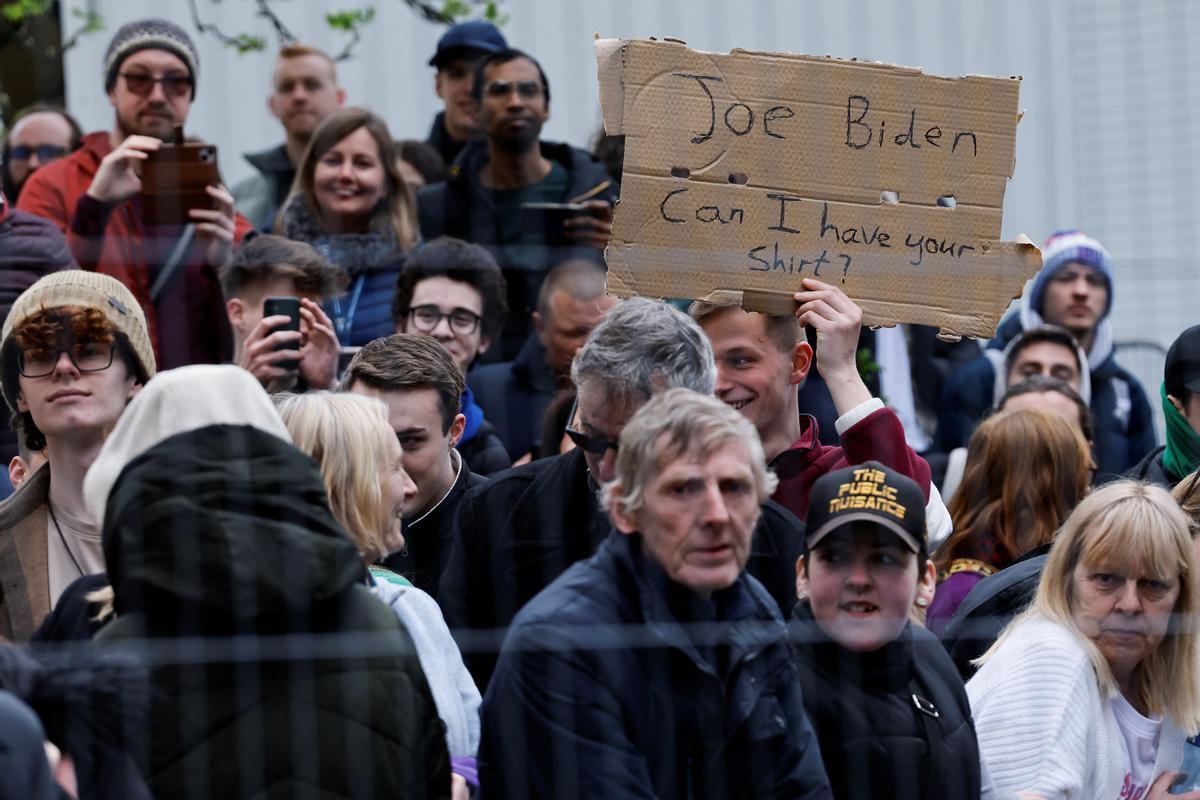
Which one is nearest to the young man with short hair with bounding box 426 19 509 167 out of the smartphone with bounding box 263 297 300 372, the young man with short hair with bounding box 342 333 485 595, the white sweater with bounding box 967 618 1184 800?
the smartphone with bounding box 263 297 300 372

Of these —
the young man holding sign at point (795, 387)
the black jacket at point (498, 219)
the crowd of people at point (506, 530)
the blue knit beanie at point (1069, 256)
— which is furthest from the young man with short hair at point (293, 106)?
the young man holding sign at point (795, 387)

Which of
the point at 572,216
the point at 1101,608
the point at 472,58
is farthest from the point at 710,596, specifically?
the point at 472,58

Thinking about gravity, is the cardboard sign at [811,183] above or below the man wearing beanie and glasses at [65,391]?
above

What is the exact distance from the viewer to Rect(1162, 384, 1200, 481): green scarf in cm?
515

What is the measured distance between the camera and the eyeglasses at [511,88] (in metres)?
6.56

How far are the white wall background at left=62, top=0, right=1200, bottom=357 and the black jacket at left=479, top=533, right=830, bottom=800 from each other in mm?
2122

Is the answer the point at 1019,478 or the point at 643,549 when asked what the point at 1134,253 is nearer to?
the point at 1019,478

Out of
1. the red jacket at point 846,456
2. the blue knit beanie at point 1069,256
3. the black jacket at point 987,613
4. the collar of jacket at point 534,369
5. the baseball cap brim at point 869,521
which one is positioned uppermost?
the blue knit beanie at point 1069,256

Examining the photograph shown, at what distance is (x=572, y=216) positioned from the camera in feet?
20.2

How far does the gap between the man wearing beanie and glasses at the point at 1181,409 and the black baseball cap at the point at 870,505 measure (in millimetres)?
1609

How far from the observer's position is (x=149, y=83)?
20.4 feet

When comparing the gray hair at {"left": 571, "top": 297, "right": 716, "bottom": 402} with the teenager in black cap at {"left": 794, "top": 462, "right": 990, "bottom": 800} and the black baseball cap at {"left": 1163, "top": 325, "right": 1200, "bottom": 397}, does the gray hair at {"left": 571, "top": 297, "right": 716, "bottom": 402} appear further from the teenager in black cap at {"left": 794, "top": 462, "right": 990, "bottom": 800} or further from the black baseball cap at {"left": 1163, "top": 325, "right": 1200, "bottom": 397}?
the black baseball cap at {"left": 1163, "top": 325, "right": 1200, "bottom": 397}

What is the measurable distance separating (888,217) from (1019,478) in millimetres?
1029

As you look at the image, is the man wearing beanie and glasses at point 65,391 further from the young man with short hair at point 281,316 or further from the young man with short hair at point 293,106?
the young man with short hair at point 293,106
